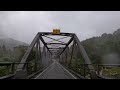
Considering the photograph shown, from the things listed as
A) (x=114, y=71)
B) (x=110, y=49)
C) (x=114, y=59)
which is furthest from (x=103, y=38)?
(x=114, y=71)
